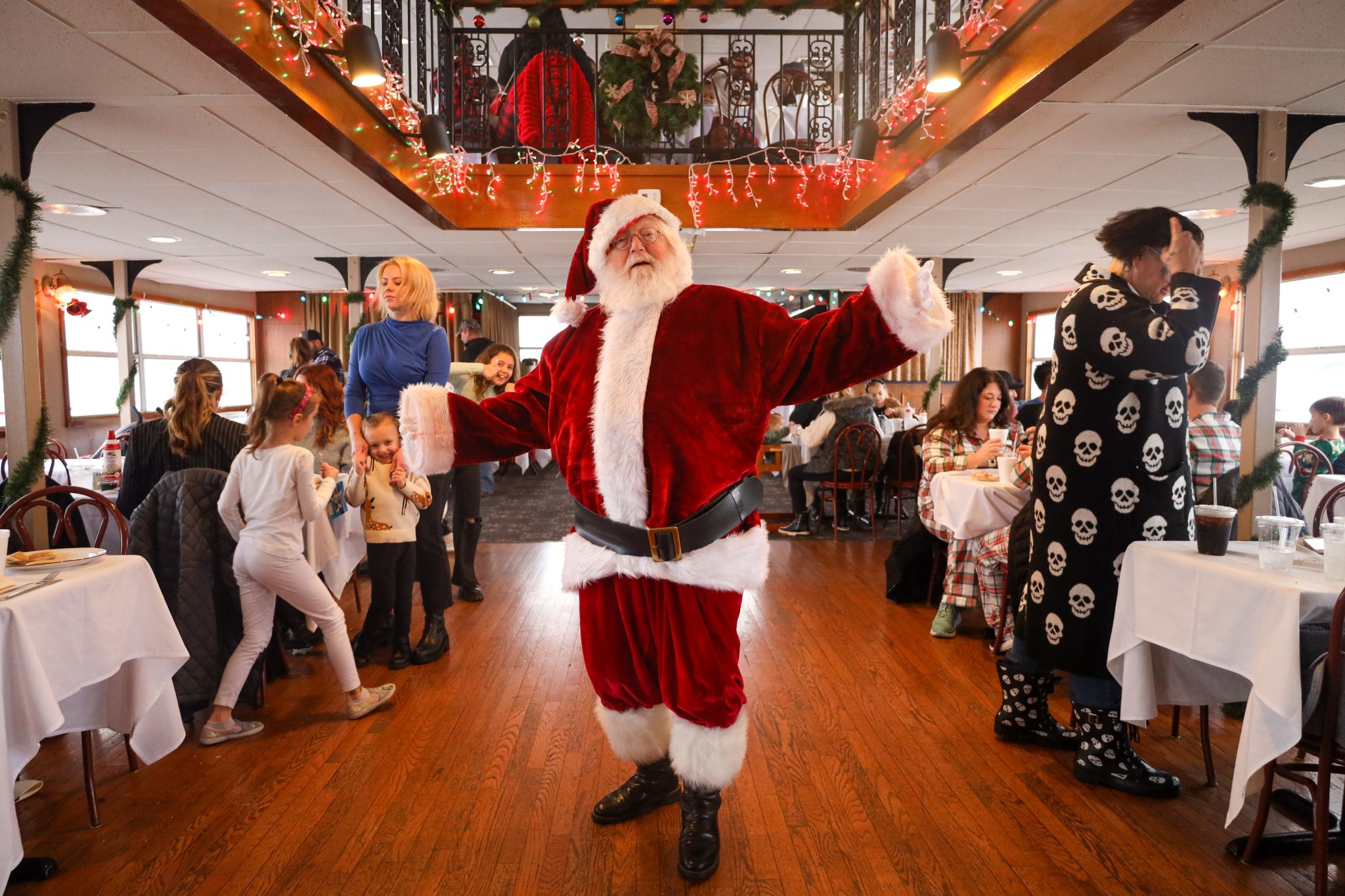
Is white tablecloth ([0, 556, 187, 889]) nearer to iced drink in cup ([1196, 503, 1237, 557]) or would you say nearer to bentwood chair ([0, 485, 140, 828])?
bentwood chair ([0, 485, 140, 828])

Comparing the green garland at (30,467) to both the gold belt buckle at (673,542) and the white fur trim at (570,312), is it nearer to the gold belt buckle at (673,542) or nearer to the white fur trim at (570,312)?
the white fur trim at (570,312)

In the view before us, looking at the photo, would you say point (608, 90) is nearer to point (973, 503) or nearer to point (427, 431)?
point (973, 503)

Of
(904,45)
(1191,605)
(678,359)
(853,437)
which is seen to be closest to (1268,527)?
(1191,605)

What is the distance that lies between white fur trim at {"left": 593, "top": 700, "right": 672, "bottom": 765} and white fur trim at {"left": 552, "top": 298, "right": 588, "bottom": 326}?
3.13 ft

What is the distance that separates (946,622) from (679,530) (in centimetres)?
230

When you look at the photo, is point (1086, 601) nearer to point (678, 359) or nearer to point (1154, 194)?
point (678, 359)

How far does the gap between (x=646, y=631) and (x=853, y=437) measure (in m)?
4.14

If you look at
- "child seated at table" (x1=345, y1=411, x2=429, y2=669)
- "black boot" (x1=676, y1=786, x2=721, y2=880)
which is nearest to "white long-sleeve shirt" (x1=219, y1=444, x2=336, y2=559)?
"child seated at table" (x1=345, y1=411, x2=429, y2=669)

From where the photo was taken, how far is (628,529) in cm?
185

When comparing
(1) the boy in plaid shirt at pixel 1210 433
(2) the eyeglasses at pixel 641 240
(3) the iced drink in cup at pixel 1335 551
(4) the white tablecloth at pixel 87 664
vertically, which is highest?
(2) the eyeglasses at pixel 641 240

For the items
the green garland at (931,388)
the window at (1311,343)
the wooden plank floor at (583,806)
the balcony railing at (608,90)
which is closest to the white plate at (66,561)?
the wooden plank floor at (583,806)

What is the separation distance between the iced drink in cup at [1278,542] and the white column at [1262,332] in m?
1.66

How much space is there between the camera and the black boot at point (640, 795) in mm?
2152

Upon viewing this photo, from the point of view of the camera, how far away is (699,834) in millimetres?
1939
